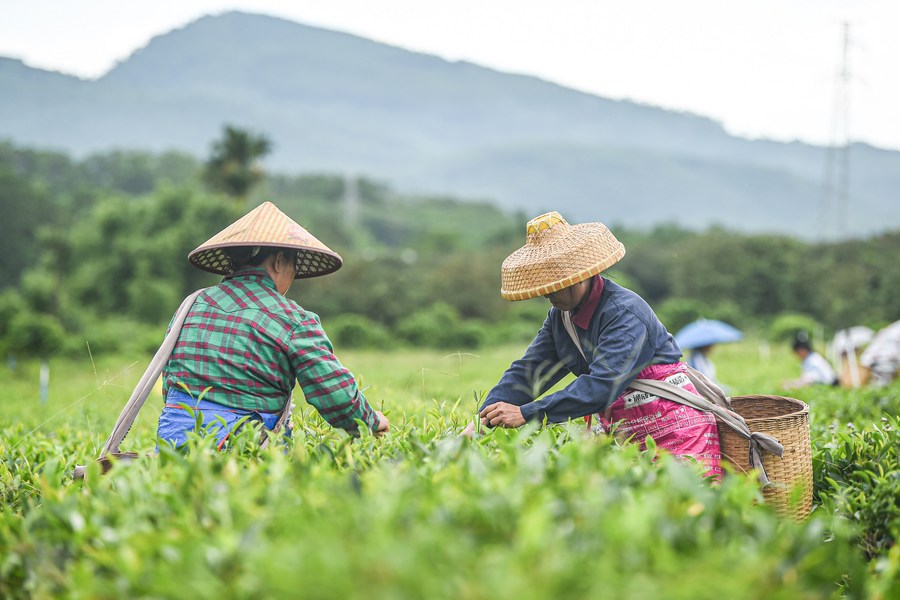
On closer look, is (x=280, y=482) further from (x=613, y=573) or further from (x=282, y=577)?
(x=613, y=573)

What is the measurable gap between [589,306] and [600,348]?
25cm

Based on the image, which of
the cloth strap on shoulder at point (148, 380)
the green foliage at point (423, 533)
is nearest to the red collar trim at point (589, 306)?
the green foliage at point (423, 533)

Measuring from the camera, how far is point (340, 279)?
42312 millimetres

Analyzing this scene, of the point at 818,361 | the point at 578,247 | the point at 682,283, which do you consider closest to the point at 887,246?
the point at 682,283

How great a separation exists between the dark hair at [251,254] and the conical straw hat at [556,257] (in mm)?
1000

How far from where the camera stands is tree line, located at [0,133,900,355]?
31984 millimetres

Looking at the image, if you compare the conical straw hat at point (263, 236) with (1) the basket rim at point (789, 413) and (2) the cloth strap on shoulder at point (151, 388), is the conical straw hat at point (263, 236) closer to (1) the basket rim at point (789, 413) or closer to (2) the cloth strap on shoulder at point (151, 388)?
(2) the cloth strap on shoulder at point (151, 388)

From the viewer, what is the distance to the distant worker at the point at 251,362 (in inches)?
129

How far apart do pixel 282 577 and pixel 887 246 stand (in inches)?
1798

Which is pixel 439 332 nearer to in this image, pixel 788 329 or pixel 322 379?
pixel 788 329

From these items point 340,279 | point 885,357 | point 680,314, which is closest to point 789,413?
point 885,357

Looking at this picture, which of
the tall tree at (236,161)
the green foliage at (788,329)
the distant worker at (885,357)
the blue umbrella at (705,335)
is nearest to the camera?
the distant worker at (885,357)

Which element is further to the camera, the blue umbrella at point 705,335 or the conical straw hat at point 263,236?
the blue umbrella at point 705,335

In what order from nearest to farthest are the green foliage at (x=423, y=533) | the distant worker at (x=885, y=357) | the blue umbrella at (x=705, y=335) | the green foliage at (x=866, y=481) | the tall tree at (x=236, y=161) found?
the green foliage at (x=423, y=533), the green foliage at (x=866, y=481), the distant worker at (x=885, y=357), the blue umbrella at (x=705, y=335), the tall tree at (x=236, y=161)
